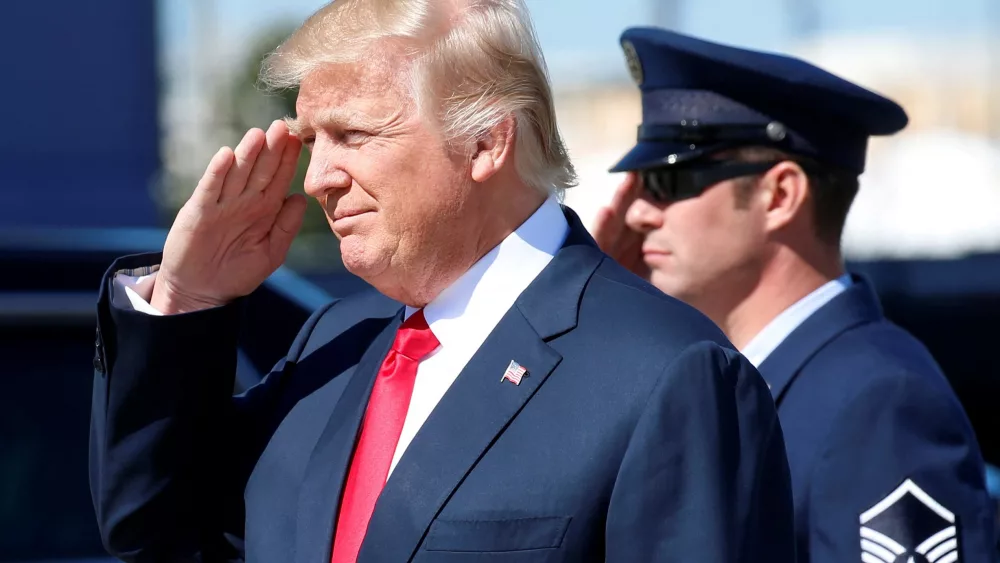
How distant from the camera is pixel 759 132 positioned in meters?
2.92

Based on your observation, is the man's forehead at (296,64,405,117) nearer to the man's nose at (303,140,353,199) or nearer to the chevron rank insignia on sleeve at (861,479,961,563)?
the man's nose at (303,140,353,199)

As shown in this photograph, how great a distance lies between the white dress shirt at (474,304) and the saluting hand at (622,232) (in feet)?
3.35

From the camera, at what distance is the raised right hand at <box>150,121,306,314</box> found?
2.17m

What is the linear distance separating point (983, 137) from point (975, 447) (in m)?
27.9

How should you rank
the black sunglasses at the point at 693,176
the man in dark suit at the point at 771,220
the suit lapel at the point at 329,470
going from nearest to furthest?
the suit lapel at the point at 329,470 → the man in dark suit at the point at 771,220 → the black sunglasses at the point at 693,176

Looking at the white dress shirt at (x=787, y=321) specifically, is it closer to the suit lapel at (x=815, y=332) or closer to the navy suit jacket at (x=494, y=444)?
the suit lapel at (x=815, y=332)

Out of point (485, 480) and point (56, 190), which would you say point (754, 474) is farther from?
point (56, 190)

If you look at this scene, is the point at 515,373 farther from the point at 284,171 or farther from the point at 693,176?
the point at 693,176

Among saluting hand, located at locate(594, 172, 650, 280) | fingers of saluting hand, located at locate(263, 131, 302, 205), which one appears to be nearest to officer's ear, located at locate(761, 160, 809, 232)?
saluting hand, located at locate(594, 172, 650, 280)

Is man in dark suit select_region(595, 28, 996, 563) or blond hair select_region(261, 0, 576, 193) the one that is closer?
blond hair select_region(261, 0, 576, 193)

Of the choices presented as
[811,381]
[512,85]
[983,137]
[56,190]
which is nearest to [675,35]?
[811,381]

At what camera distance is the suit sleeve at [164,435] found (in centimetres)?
212

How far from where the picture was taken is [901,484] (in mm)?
2305

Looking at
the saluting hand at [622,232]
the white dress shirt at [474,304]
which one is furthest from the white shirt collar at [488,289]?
the saluting hand at [622,232]
